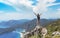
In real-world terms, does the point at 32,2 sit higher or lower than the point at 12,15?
higher

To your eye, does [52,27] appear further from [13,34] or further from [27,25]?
[13,34]

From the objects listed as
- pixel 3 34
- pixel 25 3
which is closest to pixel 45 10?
pixel 25 3

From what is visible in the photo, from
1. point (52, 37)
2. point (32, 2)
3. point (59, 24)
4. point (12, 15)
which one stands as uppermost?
point (32, 2)

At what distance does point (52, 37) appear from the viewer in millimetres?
6344

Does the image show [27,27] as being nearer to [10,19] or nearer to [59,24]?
[10,19]

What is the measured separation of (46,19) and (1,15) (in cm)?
152

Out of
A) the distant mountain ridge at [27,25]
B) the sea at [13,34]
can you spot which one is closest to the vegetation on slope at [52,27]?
the distant mountain ridge at [27,25]

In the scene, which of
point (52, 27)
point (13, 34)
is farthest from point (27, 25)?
point (52, 27)

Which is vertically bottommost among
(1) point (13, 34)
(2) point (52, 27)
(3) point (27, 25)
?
(1) point (13, 34)

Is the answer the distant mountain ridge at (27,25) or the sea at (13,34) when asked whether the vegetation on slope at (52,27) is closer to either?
the distant mountain ridge at (27,25)

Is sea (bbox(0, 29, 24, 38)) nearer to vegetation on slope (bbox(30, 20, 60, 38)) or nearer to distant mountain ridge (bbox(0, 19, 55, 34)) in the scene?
distant mountain ridge (bbox(0, 19, 55, 34))

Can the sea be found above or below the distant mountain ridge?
below

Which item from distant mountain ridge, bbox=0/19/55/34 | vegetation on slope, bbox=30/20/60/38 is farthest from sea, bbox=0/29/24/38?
vegetation on slope, bbox=30/20/60/38

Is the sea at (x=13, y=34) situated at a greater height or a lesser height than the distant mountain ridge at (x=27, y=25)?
lesser
